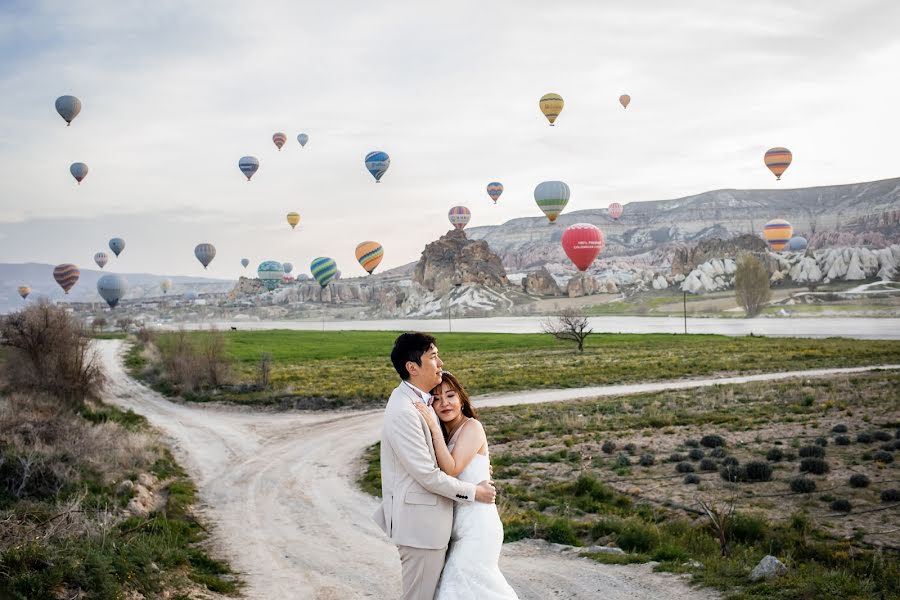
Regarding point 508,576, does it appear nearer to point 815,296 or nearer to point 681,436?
point 681,436

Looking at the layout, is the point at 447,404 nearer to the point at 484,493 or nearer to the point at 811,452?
the point at 484,493

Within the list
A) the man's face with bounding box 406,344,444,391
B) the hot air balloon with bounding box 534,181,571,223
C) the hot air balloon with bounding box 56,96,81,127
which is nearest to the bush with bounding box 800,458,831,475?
the man's face with bounding box 406,344,444,391

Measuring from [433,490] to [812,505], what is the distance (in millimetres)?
12519

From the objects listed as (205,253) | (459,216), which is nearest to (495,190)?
(459,216)

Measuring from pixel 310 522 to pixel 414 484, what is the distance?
10.6 metres

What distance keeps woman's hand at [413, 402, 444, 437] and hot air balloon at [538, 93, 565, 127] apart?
84288 millimetres

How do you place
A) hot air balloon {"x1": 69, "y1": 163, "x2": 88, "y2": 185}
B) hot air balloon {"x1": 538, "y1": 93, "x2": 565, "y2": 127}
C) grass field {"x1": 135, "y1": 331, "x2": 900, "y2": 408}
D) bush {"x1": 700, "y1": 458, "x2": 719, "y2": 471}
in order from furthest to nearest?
1. hot air balloon {"x1": 69, "y1": 163, "x2": 88, "y2": 185}
2. hot air balloon {"x1": 538, "y1": 93, "x2": 565, "y2": 127}
3. grass field {"x1": 135, "y1": 331, "x2": 900, "y2": 408}
4. bush {"x1": 700, "y1": 458, "x2": 719, "y2": 471}

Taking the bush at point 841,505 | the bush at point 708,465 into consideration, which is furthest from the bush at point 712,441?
the bush at point 841,505

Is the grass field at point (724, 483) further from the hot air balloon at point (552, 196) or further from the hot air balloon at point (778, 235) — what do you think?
the hot air balloon at point (778, 235)

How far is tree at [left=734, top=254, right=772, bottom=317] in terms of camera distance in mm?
108000

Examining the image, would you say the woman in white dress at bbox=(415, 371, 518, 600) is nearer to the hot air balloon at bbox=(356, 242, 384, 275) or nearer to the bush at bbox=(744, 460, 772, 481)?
the bush at bbox=(744, 460, 772, 481)

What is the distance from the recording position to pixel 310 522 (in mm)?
14727

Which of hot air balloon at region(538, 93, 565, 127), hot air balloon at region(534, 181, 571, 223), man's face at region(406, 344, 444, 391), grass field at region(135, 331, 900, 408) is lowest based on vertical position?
grass field at region(135, 331, 900, 408)

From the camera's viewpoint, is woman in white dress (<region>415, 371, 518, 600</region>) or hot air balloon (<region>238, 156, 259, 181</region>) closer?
woman in white dress (<region>415, 371, 518, 600</region>)
